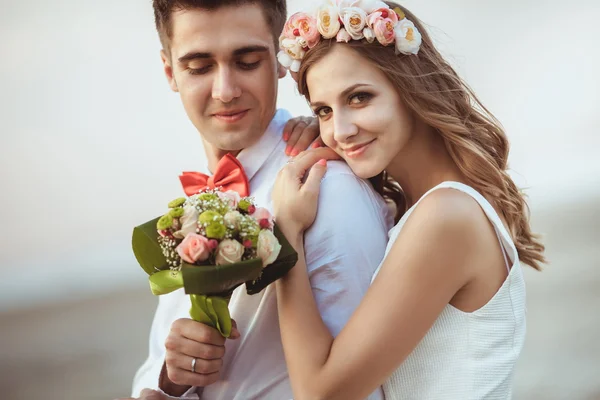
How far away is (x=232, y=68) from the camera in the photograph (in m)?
3.20

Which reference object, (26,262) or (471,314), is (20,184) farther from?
(471,314)

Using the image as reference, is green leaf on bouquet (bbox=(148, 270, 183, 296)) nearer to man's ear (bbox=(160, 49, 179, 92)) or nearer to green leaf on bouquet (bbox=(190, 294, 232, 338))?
green leaf on bouquet (bbox=(190, 294, 232, 338))

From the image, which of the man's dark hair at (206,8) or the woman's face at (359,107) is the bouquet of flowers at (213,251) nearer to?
the woman's face at (359,107)

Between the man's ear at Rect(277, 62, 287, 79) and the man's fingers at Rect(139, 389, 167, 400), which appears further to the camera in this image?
the man's ear at Rect(277, 62, 287, 79)

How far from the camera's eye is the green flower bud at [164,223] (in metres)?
2.52

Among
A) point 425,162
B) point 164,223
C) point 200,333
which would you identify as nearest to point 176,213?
point 164,223

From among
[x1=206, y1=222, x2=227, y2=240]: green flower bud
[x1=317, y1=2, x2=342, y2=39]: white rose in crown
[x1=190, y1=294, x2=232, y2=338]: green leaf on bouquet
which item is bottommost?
[x1=190, y1=294, x2=232, y2=338]: green leaf on bouquet

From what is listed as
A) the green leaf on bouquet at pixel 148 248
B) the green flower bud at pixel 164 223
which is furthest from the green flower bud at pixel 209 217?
the green leaf on bouquet at pixel 148 248

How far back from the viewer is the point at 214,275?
2428mm

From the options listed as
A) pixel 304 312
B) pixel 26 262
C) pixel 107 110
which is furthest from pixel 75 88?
pixel 304 312

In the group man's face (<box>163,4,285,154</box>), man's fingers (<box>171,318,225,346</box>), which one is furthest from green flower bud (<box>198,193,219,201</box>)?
man's face (<box>163,4,285,154</box>)

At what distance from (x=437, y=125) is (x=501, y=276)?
1.91ft

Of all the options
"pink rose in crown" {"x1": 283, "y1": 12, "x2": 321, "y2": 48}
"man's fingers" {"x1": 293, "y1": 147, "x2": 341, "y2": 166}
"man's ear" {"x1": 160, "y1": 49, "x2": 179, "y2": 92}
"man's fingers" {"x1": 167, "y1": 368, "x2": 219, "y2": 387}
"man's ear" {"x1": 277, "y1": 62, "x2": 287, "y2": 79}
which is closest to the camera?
"man's fingers" {"x1": 167, "y1": 368, "x2": 219, "y2": 387}

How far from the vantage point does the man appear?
111 inches
